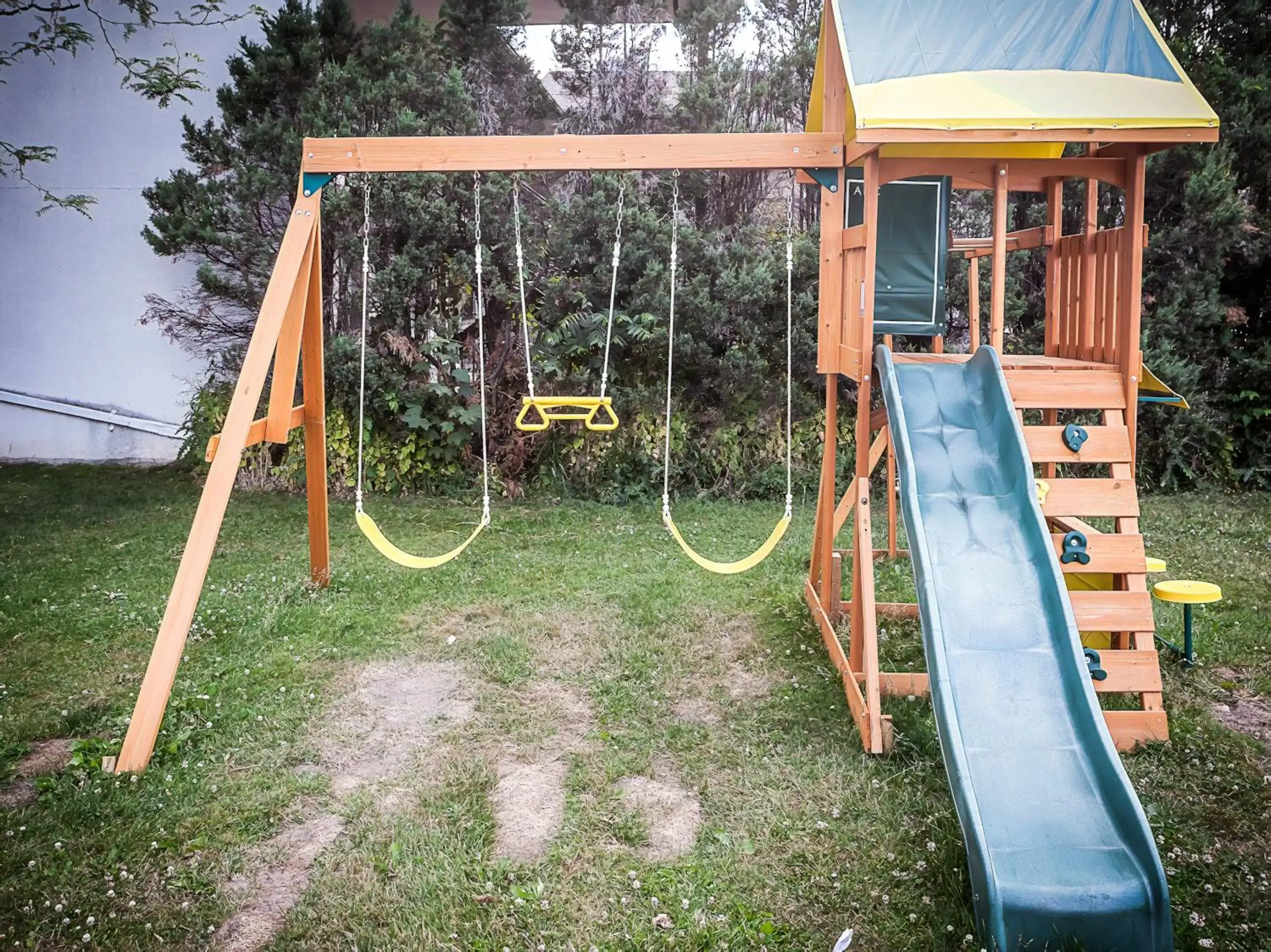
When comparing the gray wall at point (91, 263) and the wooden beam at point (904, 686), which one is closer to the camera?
the wooden beam at point (904, 686)

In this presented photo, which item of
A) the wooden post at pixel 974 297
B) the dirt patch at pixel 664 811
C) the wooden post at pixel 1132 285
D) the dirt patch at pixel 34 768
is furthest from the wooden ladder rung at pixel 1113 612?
the dirt patch at pixel 34 768

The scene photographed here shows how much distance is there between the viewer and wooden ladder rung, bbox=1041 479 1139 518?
173 inches

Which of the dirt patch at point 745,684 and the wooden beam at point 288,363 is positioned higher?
the wooden beam at point 288,363

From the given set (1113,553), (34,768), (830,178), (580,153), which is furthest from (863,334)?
(34,768)

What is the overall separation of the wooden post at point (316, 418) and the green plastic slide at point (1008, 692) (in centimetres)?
326

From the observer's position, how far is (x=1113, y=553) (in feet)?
14.4

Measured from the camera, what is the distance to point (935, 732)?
170 inches

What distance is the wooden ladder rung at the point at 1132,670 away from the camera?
4.23m

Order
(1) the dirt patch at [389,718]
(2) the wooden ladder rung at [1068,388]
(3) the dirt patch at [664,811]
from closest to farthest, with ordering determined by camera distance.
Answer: (3) the dirt patch at [664,811] < (1) the dirt patch at [389,718] < (2) the wooden ladder rung at [1068,388]

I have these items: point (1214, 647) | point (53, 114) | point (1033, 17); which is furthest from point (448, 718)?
point (53, 114)

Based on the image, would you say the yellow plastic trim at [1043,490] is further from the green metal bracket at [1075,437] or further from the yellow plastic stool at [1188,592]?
the yellow plastic stool at [1188,592]

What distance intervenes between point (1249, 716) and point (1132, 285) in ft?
7.05

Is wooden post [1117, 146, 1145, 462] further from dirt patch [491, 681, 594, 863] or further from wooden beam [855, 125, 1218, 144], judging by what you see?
dirt patch [491, 681, 594, 863]

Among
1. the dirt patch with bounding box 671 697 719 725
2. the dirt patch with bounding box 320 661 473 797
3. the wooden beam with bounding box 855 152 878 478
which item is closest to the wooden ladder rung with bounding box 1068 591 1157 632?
the wooden beam with bounding box 855 152 878 478
